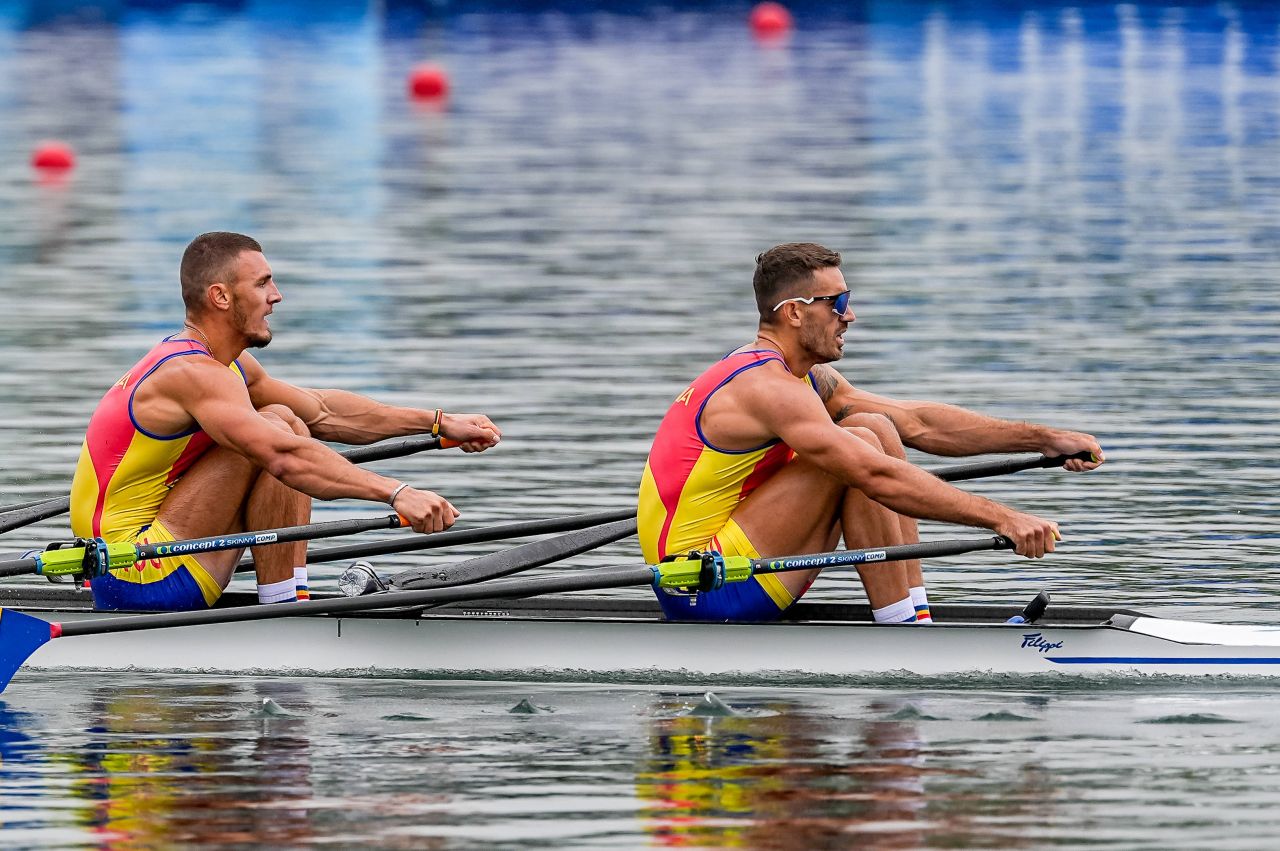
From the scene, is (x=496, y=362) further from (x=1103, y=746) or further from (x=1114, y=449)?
(x=1103, y=746)

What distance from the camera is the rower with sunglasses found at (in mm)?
9234

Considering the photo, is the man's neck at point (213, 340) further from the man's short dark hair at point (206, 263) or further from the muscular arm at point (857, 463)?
the muscular arm at point (857, 463)

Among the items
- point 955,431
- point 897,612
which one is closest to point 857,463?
point 897,612

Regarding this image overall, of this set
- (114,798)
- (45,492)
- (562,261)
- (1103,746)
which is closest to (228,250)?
(114,798)

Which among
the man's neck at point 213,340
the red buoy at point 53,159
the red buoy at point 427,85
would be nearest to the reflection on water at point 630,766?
the man's neck at point 213,340

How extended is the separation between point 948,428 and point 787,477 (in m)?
1.13

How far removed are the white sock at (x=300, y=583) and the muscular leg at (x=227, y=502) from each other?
0.51 ft

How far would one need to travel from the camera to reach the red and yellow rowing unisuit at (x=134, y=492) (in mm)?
9805

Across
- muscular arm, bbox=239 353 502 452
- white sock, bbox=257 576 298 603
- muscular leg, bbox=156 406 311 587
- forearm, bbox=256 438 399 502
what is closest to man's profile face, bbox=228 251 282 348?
muscular leg, bbox=156 406 311 587

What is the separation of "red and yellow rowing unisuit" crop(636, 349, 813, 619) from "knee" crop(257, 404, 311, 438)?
1.41m

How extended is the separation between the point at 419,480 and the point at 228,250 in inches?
196

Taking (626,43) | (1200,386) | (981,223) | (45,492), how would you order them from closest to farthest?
1. (45,492)
2. (1200,386)
3. (981,223)
4. (626,43)

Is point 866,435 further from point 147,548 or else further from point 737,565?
point 147,548

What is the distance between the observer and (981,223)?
27.5 meters
